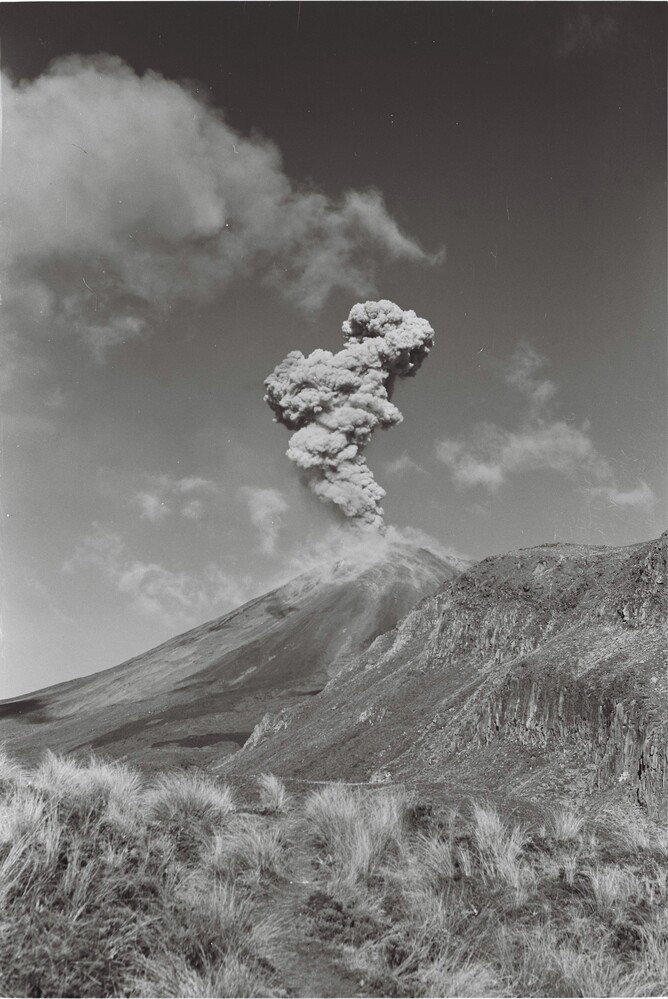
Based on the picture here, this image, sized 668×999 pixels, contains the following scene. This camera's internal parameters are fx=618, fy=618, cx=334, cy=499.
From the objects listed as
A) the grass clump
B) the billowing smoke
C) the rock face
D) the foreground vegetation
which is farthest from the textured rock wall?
the billowing smoke

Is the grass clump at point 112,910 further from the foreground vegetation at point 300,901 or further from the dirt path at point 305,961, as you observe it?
the dirt path at point 305,961

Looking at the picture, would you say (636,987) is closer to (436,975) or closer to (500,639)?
(436,975)

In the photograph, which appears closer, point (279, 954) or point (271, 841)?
point (279, 954)

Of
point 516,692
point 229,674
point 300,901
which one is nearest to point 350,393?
point 229,674

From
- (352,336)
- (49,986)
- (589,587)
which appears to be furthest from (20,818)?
(352,336)

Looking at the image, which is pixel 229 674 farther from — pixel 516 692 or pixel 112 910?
pixel 112 910

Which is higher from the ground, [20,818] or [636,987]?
[20,818]
